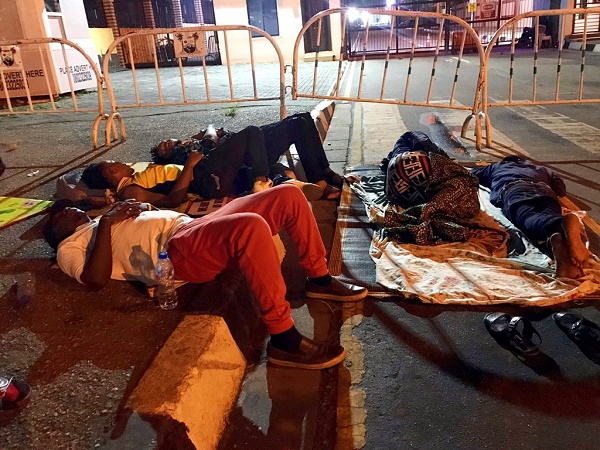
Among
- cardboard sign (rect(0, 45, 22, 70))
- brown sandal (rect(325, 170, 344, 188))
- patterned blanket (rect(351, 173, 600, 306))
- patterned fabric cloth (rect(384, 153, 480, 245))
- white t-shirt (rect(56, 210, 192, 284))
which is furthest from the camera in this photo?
cardboard sign (rect(0, 45, 22, 70))

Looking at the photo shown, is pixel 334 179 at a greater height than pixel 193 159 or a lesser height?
lesser

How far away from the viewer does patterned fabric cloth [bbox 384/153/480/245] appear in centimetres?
328

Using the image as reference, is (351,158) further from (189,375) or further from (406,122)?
(189,375)

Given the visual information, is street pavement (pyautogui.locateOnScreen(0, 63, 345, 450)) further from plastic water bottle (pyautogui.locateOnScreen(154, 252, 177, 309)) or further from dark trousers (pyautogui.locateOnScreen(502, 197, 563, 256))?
dark trousers (pyautogui.locateOnScreen(502, 197, 563, 256))

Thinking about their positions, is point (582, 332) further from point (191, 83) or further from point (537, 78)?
point (191, 83)

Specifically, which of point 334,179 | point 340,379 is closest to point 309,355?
point 340,379

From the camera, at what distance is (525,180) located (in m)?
3.60

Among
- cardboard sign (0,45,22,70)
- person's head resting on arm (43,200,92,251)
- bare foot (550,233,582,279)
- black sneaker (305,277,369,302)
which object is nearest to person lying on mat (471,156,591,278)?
bare foot (550,233,582,279)

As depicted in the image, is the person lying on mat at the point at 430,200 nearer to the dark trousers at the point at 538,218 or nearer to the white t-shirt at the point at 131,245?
the dark trousers at the point at 538,218

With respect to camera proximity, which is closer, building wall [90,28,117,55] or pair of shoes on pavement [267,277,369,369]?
pair of shoes on pavement [267,277,369,369]

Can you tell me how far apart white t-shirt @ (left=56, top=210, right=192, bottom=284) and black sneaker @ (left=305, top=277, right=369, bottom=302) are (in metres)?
0.77

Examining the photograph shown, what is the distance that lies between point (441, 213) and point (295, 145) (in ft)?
5.00

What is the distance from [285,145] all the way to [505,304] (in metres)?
2.44

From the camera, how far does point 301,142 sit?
4.34m
